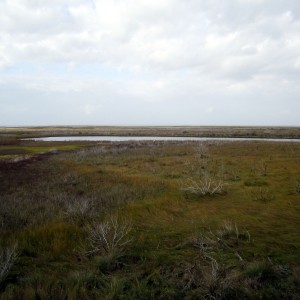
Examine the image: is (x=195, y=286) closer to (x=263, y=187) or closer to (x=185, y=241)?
(x=185, y=241)

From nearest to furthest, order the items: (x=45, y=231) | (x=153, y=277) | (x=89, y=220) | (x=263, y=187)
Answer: (x=153, y=277) < (x=45, y=231) < (x=89, y=220) < (x=263, y=187)

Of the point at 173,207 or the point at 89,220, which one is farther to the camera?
the point at 173,207

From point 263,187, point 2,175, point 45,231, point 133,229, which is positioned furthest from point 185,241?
point 2,175

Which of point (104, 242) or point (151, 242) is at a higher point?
point (104, 242)

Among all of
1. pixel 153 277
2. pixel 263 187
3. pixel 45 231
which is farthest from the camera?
pixel 263 187

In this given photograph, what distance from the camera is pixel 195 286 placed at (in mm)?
5398

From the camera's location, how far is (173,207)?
1116 centimetres

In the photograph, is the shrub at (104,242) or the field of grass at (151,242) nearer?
the field of grass at (151,242)

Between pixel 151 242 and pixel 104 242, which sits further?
pixel 151 242

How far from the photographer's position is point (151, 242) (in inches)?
300

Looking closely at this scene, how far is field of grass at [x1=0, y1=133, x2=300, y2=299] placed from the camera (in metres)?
5.28

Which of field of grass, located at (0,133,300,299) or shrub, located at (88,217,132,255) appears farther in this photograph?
shrub, located at (88,217,132,255)

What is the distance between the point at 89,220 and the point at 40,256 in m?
2.46

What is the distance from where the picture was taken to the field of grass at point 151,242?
5277 mm
